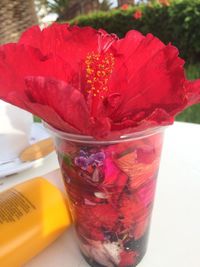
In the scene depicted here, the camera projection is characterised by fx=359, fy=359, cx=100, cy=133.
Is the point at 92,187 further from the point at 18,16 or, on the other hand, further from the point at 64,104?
the point at 18,16

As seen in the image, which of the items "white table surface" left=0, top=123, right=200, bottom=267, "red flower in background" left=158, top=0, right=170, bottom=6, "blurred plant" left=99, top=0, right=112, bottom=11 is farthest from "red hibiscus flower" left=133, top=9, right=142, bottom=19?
"white table surface" left=0, top=123, right=200, bottom=267

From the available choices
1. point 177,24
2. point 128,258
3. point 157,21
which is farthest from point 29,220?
point 157,21

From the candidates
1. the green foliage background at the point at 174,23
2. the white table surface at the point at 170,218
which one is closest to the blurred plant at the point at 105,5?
the green foliage background at the point at 174,23

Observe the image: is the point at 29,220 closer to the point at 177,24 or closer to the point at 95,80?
the point at 95,80

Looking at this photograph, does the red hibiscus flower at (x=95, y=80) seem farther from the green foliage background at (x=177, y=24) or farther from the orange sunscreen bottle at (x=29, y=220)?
the green foliage background at (x=177, y=24)

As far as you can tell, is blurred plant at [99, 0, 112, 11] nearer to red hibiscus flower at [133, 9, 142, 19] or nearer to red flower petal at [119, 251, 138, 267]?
red hibiscus flower at [133, 9, 142, 19]

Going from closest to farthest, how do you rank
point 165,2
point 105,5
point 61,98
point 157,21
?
point 61,98 < point 165,2 < point 157,21 < point 105,5
